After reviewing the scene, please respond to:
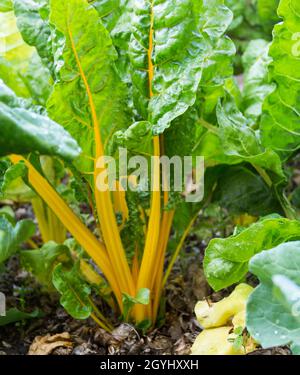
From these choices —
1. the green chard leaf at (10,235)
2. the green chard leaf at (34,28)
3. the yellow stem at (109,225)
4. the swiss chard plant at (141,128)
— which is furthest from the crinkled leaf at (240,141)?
the green chard leaf at (10,235)

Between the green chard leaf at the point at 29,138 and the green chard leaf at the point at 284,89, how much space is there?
534mm

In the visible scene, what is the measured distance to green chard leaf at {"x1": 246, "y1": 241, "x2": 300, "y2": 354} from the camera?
0.93 meters

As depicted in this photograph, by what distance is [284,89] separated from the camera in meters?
1.26

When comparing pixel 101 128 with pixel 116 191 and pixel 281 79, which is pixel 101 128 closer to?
pixel 116 191

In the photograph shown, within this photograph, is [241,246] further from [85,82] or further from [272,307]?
[85,82]

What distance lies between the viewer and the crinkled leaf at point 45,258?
136 cm

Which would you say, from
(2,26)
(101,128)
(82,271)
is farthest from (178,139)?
(2,26)

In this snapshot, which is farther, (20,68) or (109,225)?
(20,68)

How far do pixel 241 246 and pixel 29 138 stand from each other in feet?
1.48

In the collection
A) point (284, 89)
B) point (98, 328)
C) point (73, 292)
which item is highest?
point (284, 89)

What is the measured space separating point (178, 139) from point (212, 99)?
159mm

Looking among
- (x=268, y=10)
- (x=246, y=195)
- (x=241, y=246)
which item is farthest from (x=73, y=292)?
(x=268, y=10)

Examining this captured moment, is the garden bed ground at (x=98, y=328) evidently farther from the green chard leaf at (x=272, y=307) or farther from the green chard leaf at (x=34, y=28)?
the green chard leaf at (x=34, y=28)

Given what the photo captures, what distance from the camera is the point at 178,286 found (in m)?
1.46
